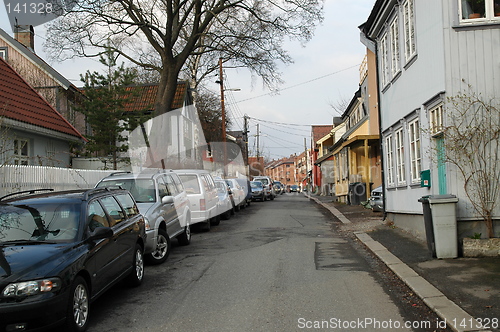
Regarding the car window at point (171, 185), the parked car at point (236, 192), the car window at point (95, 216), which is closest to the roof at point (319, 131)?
the parked car at point (236, 192)

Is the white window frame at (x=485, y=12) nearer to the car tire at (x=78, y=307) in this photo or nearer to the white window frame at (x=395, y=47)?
the white window frame at (x=395, y=47)

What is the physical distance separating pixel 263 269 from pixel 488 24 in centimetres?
649

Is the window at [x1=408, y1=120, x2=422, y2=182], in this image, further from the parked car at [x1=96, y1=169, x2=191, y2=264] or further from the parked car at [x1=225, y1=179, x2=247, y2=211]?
the parked car at [x1=225, y1=179, x2=247, y2=211]

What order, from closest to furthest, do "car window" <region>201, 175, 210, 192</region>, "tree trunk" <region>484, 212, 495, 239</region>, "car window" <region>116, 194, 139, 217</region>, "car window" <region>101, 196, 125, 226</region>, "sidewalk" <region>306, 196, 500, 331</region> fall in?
"sidewalk" <region>306, 196, 500, 331</region> < "car window" <region>101, 196, 125, 226</region> < "car window" <region>116, 194, 139, 217</region> < "tree trunk" <region>484, 212, 495, 239</region> < "car window" <region>201, 175, 210, 192</region>

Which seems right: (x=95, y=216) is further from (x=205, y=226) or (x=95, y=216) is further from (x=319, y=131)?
(x=319, y=131)

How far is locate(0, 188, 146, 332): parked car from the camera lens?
4957 millimetres

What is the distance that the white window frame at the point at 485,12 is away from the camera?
380 inches

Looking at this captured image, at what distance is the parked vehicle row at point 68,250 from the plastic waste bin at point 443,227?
17.2ft

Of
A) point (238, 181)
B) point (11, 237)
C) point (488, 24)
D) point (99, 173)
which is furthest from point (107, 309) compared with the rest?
point (238, 181)

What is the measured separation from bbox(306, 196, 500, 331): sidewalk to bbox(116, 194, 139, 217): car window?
4.53 metres

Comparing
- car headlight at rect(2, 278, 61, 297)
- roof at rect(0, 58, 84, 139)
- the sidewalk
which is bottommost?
the sidewalk

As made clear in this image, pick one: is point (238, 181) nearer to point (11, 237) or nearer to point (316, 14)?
point (316, 14)

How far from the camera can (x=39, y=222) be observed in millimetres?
6340

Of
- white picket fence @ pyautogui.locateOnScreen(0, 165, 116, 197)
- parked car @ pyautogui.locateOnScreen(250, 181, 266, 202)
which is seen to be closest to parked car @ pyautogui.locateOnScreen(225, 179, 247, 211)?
white picket fence @ pyautogui.locateOnScreen(0, 165, 116, 197)
